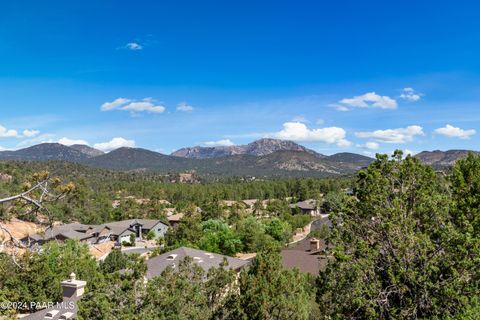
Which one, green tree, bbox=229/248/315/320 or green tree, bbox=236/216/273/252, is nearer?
green tree, bbox=229/248/315/320

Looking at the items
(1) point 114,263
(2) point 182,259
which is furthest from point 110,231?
(2) point 182,259

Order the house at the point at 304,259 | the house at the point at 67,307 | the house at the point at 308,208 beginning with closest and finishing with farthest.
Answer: the house at the point at 67,307 → the house at the point at 304,259 → the house at the point at 308,208

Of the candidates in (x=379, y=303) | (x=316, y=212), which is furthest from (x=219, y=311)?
(x=316, y=212)

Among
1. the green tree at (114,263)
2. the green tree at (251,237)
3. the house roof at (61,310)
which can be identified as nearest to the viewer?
the house roof at (61,310)

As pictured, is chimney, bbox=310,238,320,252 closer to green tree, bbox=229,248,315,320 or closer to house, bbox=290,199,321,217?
green tree, bbox=229,248,315,320

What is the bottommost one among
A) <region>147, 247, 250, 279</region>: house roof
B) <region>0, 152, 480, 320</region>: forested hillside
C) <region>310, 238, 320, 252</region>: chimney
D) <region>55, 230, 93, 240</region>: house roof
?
<region>55, 230, 93, 240</region>: house roof

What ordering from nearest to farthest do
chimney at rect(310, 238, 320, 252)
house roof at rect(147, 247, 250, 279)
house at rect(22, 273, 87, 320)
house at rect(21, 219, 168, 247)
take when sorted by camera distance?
house at rect(22, 273, 87, 320)
house roof at rect(147, 247, 250, 279)
chimney at rect(310, 238, 320, 252)
house at rect(21, 219, 168, 247)

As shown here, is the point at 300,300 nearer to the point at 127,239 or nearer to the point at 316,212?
the point at 127,239

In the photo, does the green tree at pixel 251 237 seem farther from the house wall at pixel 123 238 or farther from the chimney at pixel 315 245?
the house wall at pixel 123 238

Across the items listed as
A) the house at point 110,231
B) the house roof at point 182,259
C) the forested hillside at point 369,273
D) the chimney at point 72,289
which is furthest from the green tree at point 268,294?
the house at point 110,231

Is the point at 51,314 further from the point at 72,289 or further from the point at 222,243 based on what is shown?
the point at 222,243

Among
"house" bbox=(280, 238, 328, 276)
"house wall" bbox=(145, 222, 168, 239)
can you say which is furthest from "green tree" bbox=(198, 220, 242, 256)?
"house wall" bbox=(145, 222, 168, 239)

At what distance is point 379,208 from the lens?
969cm

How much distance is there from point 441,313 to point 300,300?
5063mm
